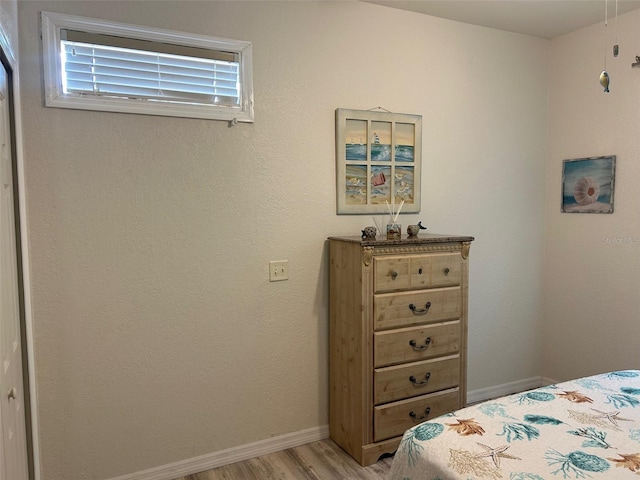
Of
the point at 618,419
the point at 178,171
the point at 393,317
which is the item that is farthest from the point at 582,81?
the point at 178,171

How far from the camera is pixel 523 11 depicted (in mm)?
2797

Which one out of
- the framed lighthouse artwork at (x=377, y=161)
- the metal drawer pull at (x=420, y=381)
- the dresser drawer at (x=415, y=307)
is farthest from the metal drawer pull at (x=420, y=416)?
the framed lighthouse artwork at (x=377, y=161)

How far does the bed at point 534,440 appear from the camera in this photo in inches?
47.9

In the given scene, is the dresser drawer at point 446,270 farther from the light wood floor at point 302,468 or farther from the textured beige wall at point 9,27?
the textured beige wall at point 9,27

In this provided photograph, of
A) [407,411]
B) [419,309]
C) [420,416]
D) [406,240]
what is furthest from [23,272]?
[420,416]

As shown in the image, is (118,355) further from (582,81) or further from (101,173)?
(582,81)

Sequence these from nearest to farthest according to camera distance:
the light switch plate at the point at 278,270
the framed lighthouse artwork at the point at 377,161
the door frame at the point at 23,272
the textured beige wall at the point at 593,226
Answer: the door frame at the point at 23,272 < the light switch plate at the point at 278,270 < the framed lighthouse artwork at the point at 377,161 < the textured beige wall at the point at 593,226

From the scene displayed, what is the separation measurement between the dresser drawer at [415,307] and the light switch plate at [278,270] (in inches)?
20.9

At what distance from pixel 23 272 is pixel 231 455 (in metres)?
1.41

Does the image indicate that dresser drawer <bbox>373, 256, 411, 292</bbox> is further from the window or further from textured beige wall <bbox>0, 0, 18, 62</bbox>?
textured beige wall <bbox>0, 0, 18, 62</bbox>

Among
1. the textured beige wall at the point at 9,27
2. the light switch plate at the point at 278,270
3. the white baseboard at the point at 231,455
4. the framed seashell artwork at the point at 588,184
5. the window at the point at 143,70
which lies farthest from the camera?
the framed seashell artwork at the point at 588,184

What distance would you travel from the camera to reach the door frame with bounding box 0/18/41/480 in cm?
186

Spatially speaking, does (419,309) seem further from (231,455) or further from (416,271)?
(231,455)

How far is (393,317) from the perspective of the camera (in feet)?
8.00
